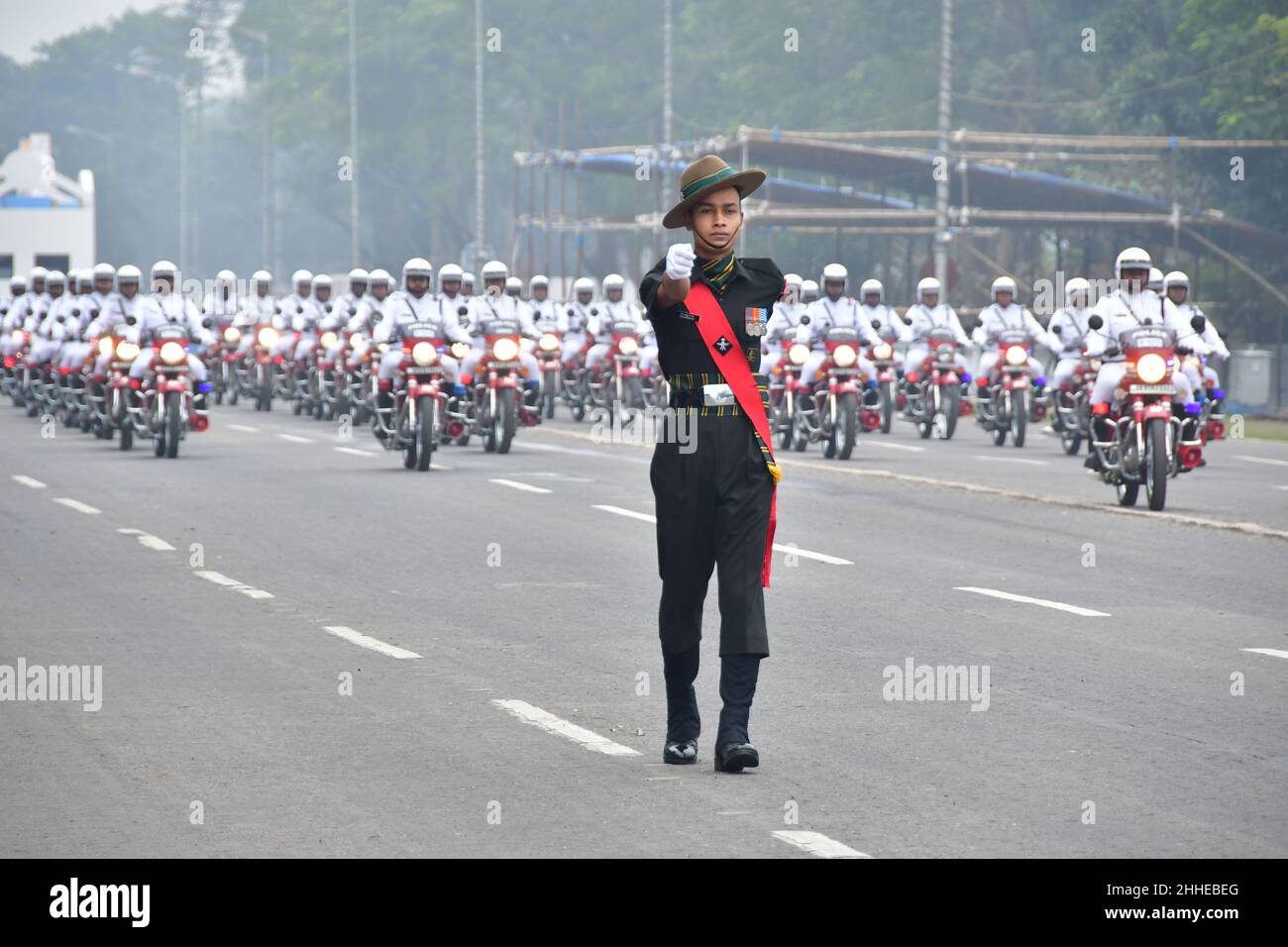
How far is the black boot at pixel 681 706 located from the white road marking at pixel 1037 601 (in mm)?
4678

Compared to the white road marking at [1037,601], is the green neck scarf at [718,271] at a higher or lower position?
higher

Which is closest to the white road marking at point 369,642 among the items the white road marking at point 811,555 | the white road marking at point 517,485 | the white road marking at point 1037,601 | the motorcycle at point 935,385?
the white road marking at point 1037,601

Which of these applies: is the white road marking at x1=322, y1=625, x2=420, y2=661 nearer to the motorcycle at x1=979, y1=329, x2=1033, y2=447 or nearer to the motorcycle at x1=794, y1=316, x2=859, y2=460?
the motorcycle at x1=794, y1=316, x2=859, y2=460

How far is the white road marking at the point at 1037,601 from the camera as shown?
12883 mm

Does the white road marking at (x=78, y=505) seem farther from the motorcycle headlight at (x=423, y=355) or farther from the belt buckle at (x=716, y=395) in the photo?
the belt buckle at (x=716, y=395)

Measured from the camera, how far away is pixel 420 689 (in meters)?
10.3

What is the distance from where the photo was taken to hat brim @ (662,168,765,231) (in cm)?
825

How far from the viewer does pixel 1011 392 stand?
97.3 feet

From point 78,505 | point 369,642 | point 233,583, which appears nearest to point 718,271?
point 369,642

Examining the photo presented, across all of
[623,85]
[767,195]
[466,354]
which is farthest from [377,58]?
[466,354]

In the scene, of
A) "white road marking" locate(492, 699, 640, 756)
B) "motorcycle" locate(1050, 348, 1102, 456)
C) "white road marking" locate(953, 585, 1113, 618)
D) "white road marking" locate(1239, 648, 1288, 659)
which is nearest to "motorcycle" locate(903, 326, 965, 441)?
"motorcycle" locate(1050, 348, 1102, 456)

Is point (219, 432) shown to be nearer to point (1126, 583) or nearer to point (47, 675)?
point (1126, 583)

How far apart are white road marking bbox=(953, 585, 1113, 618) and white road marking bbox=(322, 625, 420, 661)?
3710 millimetres

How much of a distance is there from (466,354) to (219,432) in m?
6.63
